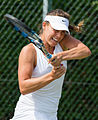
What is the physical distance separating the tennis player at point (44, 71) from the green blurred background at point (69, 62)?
3.93 feet

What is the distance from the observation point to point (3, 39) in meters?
3.77

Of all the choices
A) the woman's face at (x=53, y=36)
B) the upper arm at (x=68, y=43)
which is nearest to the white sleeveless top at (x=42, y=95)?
the woman's face at (x=53, y=36)

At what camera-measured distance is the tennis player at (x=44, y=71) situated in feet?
7.50

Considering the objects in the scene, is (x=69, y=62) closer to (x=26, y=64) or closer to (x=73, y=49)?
(x=73, y=49)

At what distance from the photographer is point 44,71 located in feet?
8.00

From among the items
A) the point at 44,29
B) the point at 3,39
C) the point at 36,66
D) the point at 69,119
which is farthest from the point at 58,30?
the point at 69,119

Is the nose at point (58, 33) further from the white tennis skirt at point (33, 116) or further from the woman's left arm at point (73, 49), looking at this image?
the white tennis skirt at point (33, 116)

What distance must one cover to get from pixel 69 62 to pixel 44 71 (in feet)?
5.25

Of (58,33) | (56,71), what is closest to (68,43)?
(58,33)

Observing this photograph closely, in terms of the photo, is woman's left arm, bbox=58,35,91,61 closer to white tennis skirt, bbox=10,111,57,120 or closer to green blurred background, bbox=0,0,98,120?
white tennis skirt, bbox=10,111,57,120

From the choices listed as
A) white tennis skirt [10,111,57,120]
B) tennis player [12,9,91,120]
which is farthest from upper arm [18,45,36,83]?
white tennis skirt [10,111,57,120]

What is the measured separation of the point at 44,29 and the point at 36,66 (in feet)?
1.17

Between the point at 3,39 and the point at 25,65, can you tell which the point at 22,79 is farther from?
the point at 3,39

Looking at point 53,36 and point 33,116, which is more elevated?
point 53,36
